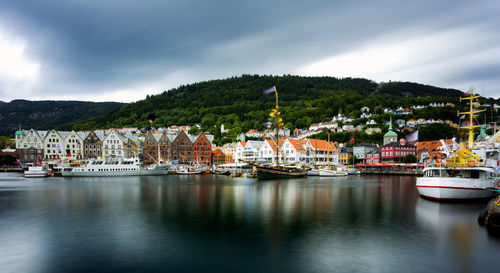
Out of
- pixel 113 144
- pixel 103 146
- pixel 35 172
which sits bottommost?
pixel 35 172

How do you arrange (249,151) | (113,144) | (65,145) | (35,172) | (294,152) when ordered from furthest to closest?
1. (249,151)
2. (65,145)
3. (113,144)
4. (294,152)
5. (35,172)

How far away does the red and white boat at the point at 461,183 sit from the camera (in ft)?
81.2

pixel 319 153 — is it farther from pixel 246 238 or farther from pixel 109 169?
pixel 246 238

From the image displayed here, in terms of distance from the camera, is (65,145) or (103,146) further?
(65,145)

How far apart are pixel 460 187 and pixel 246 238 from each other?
18.5m

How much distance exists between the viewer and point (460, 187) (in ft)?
81.3

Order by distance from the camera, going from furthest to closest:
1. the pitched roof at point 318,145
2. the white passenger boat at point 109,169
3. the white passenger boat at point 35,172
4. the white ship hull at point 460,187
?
1. the pitched roof at point 318,145
2. the white passenger boat at point 109,169
3. the white passenger boat at point 35,172
4. the white ship hull at point 460,187

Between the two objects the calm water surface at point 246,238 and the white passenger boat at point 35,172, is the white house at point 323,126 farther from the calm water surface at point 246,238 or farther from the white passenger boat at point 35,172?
the calm water surface at point 246,238

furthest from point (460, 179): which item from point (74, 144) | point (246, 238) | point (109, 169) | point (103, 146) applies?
point (74, 144)

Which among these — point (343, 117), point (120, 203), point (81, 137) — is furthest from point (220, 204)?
point (343, 117)

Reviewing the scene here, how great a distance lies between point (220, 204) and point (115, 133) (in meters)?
87.0

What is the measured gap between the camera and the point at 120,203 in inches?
1126

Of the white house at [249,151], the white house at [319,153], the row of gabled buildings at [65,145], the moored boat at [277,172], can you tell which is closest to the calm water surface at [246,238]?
the moored boat at [277,172]

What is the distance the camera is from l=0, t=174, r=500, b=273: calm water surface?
41.9 ft
